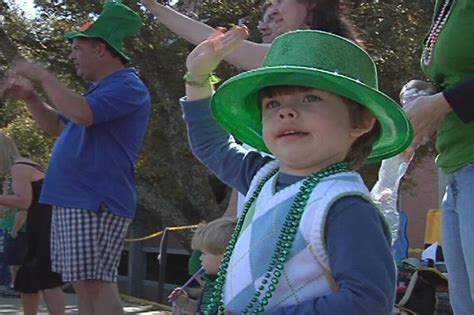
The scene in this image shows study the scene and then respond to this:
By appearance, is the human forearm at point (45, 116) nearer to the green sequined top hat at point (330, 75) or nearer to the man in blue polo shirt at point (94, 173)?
the man in blue polo shirt at point (94, 173)

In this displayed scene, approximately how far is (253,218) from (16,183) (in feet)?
14.8

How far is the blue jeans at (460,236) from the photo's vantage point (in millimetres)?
2910

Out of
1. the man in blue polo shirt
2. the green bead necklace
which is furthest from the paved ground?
the green bead necklace

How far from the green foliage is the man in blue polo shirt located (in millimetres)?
4700

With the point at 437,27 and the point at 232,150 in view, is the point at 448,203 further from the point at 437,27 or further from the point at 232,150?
the point at 232,150

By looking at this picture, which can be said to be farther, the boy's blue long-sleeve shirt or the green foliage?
the green foliage

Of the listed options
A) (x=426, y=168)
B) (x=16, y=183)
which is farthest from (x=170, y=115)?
(x=426, y=168)

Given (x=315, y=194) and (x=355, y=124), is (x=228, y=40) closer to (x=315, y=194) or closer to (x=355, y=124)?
(x=355, y=124)

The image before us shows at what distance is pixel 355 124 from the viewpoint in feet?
7.00

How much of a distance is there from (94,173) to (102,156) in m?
A: 0.10

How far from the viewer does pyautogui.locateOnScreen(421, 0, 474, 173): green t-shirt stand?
→ 2.96 m

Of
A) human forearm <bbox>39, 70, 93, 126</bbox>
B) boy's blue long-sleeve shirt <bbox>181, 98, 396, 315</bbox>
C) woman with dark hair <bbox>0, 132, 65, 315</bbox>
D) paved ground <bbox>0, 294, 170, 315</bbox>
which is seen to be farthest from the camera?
paved ground <bbox>0, 294, 170, 315</bbox>

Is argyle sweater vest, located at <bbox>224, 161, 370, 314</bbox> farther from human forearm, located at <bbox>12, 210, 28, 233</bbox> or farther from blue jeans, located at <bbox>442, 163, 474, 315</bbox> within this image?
human forearm, located at <bbox>12, 210, 28, 233</bbox>

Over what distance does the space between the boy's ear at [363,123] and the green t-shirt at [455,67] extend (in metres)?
0.92
